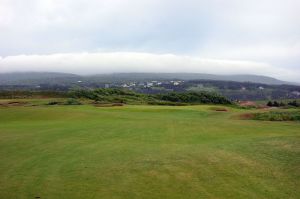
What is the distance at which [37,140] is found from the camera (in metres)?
20.8

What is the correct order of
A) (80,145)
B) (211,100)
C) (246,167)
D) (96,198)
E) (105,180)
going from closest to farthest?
(96,198), (105,180), (246,167), (80,145), (211,100)

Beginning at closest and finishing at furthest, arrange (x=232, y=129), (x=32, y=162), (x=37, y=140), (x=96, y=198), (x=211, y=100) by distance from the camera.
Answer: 1. (x=96, y=198)
2. (x=32, y=162)
3. (x=37, y=140)
4. (x=232, y=129)
5. (x=211, y=100)

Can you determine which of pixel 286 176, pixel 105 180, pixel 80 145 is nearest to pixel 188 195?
pixel 105 180

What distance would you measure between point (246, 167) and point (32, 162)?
8441 mm

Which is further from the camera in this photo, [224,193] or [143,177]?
[143,177]

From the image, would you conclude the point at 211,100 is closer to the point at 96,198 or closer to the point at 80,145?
the point at 80,145

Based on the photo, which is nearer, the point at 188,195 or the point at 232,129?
the point at 188,195

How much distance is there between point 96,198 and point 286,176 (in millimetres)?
6404

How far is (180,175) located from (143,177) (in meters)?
1.29

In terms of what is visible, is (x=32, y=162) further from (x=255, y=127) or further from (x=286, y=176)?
(x=255, y=127)

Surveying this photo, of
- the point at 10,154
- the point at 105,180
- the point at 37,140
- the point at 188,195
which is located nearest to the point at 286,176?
the point at 188,195

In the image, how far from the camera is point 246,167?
1367 centimetres

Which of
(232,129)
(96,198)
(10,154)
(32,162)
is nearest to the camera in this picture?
(96,198)

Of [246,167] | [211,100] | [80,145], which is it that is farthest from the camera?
[211,100]
